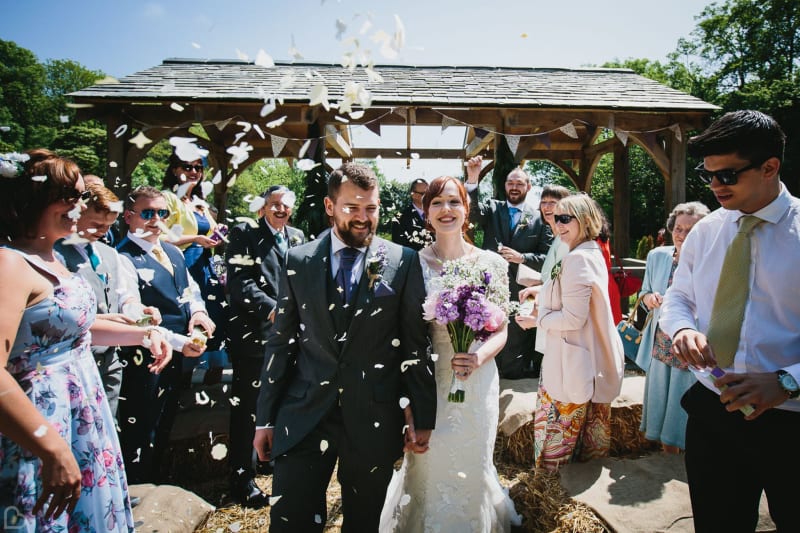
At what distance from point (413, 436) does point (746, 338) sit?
1525 millimetres

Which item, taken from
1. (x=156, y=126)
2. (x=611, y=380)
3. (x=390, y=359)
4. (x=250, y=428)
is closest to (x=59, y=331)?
(x=390, y=359)

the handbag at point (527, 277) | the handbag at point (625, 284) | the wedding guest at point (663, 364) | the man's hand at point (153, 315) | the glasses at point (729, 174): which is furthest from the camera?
the handbag at point (625, 284)

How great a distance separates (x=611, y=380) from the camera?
3.21 metres

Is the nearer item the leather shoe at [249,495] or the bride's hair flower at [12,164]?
the bride's hair flower at [12,164]

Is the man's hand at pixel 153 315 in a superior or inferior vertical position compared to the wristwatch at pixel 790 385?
inferior

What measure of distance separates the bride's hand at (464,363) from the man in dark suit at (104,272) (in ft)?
6.18

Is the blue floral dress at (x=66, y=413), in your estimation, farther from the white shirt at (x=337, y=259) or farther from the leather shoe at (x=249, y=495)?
the leather shoe at (x=249, y=495)

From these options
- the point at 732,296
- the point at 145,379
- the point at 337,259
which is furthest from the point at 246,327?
the point at 732,296

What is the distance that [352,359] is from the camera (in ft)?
7.25

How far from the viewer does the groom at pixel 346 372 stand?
7.19 ft

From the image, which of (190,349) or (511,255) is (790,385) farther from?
(511,255)

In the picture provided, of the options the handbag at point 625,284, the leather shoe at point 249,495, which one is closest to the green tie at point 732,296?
the leather shoe at point 249,495

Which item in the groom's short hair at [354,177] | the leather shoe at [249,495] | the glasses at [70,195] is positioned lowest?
the leather shoe at [249,495]

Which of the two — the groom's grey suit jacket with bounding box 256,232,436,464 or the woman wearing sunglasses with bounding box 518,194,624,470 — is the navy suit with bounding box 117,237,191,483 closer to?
the groom's grey suit jacket with bounding box 256,232,436,464
